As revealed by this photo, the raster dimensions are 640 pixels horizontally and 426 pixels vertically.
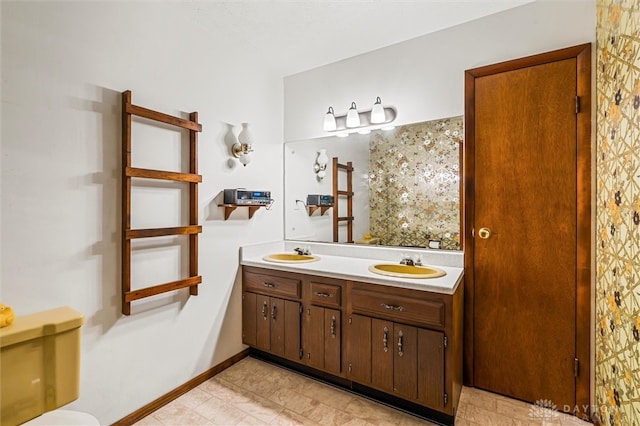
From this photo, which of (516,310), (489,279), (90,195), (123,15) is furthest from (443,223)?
(123,15)

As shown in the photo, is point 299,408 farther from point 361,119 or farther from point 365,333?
point 361,119

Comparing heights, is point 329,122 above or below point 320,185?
above

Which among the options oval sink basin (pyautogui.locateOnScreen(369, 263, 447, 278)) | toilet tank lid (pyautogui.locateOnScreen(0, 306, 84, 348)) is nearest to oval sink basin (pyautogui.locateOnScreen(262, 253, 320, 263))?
oval sink basin (pyautogui.locateOnScreen(369, 263, 447, 278))

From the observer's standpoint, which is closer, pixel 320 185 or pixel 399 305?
pixel 399 305

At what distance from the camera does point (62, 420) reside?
123 centimetres

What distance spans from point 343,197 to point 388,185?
413 millimetres

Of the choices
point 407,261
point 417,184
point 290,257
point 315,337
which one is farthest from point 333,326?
point 417,184

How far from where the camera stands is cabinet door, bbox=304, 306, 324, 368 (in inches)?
83.7

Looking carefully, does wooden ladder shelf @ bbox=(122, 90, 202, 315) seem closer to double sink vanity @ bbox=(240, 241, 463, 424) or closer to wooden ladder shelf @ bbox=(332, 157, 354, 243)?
double sink vanity @ bbox=(240, 241, 463, 424)

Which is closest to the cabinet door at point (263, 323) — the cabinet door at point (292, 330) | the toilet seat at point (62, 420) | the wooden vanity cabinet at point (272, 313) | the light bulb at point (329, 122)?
the wooden vanity cabinet at point (272, 313)

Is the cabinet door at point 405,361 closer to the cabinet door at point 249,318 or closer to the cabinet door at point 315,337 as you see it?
the cabinet door at point 315,337

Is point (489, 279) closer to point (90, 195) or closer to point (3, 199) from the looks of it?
point (90, 195)

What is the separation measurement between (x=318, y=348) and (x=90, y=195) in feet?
5.33

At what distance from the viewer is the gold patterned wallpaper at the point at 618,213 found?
1306 millimetres
